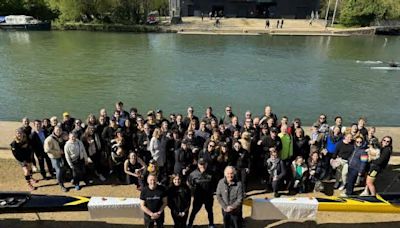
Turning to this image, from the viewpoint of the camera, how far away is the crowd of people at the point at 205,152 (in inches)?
279

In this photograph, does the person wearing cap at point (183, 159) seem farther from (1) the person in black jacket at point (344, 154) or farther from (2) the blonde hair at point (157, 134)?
(1) the person in black jacket at point (344, 154)

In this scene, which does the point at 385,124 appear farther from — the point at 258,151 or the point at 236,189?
the point at 236,189

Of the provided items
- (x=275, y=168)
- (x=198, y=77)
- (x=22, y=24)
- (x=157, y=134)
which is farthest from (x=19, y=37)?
(x=275, y=168)

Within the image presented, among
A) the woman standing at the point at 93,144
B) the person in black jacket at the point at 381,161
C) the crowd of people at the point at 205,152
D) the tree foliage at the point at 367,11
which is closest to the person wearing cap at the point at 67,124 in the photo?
the crowd of people at the point at 205,152

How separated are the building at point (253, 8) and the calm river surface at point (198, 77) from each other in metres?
25.8

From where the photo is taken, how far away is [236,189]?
218 inches

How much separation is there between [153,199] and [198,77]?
1955 cm

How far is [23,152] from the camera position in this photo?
739 cm

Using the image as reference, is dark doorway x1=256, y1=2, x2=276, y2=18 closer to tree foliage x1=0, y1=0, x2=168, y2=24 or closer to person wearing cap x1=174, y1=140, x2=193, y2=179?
tree foliage x1=0, y1=0, x2=168, y2=24

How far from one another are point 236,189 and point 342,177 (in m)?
3.13

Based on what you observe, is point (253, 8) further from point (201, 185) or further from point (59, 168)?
point (201, 185)

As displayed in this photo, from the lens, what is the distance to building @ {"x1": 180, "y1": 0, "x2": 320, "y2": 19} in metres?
64.6

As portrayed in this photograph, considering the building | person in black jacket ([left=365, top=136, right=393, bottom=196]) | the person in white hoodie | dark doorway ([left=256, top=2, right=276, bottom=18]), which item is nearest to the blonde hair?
the person in white hoodie

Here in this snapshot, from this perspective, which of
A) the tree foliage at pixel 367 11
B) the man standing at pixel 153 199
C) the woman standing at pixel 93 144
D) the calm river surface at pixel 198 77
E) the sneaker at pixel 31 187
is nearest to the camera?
the man standing at pixel 153 199
